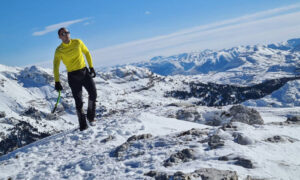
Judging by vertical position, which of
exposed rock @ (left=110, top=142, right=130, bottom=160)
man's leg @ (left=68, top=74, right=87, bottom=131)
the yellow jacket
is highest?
the yellow jacket

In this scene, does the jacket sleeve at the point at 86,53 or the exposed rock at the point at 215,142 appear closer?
the exposed rock at the point at 215,142

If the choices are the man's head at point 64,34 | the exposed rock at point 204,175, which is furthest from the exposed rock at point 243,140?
the man's head at point 64,34

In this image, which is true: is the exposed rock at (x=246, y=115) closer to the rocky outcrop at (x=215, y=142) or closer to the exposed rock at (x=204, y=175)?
the rocky outcrop at (x=215, y=142)

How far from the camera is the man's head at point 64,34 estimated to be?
1324cm

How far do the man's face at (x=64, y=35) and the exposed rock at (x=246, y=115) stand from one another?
54.8 ft

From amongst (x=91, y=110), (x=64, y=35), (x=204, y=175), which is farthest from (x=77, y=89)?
(x=204, y=175)

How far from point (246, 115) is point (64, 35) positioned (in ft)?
56.4

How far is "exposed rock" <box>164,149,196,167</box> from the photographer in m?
9.72

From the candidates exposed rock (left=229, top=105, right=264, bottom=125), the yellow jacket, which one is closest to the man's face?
the yellow jacket

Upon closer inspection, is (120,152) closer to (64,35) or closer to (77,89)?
(77,89)

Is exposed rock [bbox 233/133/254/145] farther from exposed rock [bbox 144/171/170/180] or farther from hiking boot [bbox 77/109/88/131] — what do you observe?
hiking boot [bbox 77/109/88/131]

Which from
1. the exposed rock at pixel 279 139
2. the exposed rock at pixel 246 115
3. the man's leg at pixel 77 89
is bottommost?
the exposed rock at pixel 246 115

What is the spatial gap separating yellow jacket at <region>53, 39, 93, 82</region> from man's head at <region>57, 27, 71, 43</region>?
291 millimetres

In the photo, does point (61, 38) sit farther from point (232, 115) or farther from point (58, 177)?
point (232, 115)
